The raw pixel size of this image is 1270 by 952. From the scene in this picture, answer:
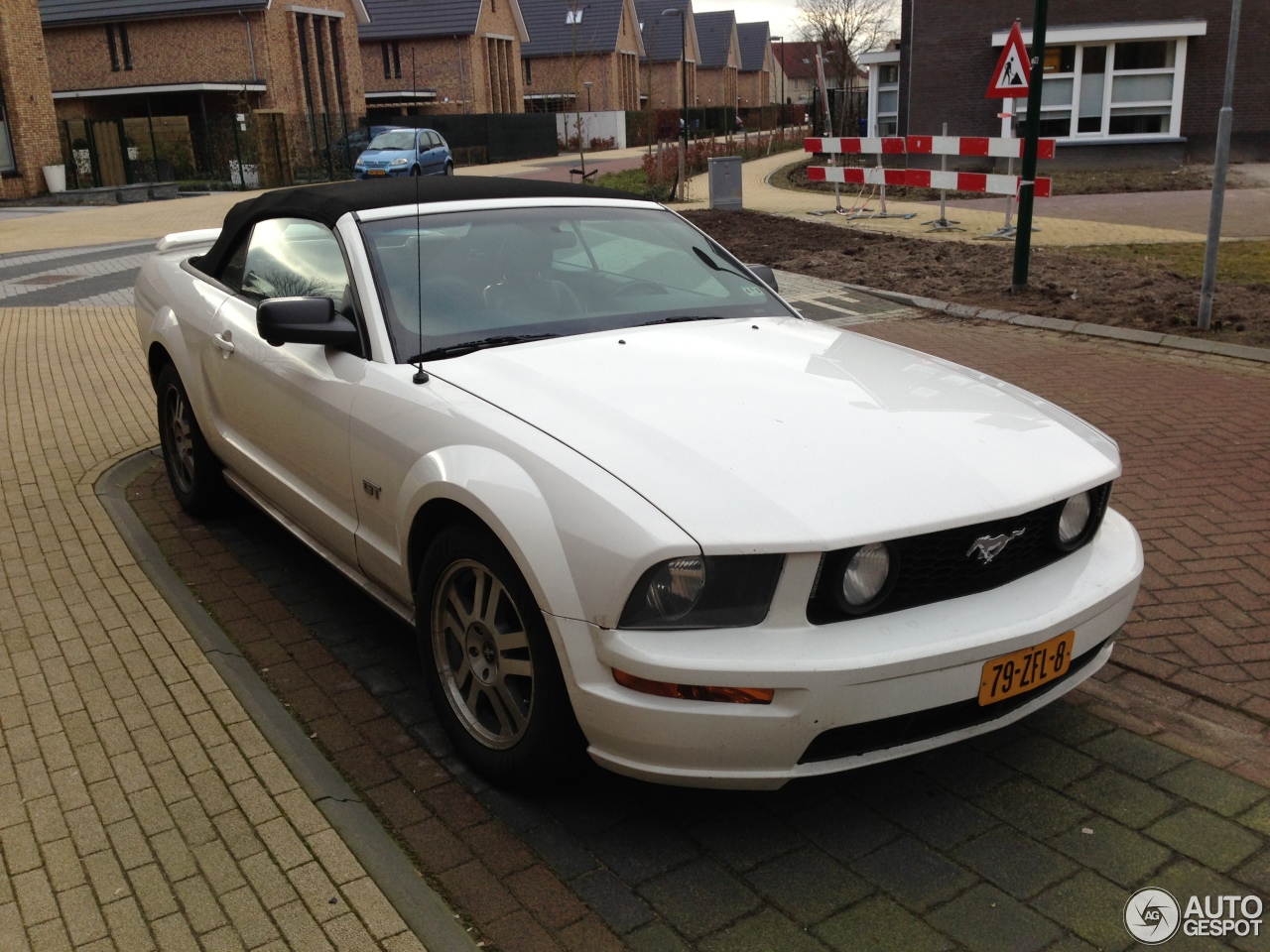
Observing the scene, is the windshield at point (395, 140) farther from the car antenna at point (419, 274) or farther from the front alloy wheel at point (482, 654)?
the front alloy wheel at point (482, 654)

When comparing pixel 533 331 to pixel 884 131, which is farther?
pixel 884 131

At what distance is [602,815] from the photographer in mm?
3246

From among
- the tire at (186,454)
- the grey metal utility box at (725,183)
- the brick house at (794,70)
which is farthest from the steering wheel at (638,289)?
the brick house at (794,70)

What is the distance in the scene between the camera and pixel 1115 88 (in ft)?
96.0

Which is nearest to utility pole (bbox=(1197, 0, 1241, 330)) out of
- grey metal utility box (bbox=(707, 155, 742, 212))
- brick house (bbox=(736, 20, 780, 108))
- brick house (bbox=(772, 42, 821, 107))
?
grey metal utility box (bbox=(707, 155, 742, 212))

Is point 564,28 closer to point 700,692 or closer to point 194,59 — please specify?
point 194,59

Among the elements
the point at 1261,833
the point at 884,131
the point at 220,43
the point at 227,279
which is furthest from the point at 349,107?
the point at 1261,833

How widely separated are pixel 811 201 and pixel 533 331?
19.2m

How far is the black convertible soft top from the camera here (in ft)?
14.4

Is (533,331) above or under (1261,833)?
above

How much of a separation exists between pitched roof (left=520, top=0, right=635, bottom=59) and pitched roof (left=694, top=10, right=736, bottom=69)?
21.4m

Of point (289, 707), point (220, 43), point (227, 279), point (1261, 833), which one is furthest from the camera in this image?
point (220, 43)

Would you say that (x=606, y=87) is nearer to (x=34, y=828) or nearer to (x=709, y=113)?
(x=709, y=113)

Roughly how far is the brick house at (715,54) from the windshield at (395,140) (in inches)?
2345
